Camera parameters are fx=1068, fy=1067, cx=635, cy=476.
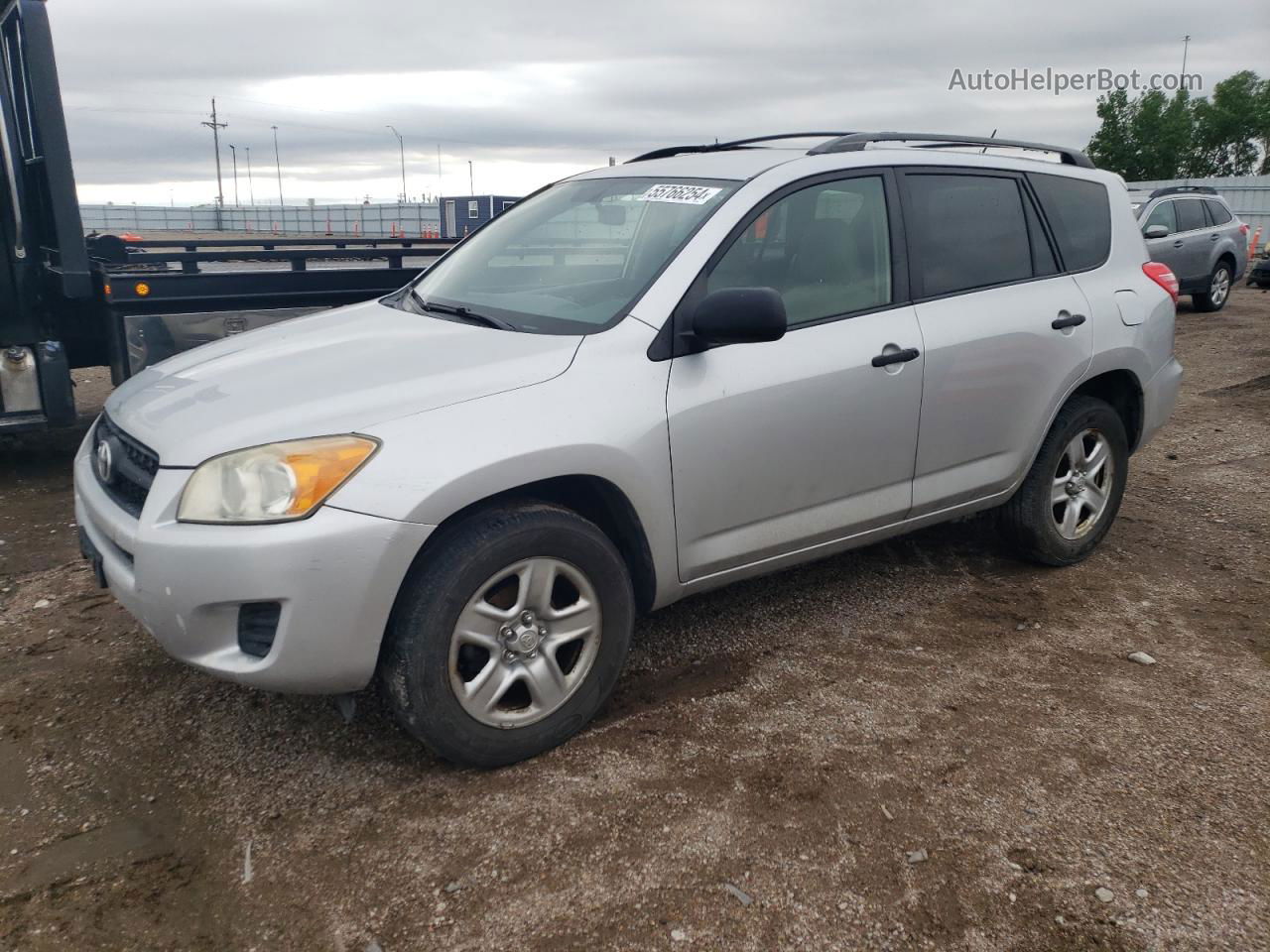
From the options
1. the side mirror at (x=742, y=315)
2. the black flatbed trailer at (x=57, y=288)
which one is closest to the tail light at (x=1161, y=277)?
the side mirror at (x=742, y=315)

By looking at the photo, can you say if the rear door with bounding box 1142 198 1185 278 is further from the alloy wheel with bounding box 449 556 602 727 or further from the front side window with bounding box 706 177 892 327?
the alloy wheel with bounding box 449 556 602 727

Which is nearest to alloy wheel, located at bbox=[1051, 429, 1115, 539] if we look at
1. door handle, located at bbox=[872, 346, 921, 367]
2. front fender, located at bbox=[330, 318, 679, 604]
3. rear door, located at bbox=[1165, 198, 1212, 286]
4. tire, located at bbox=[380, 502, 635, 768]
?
door handle, located at bbox=[872, 346, 921, 367]

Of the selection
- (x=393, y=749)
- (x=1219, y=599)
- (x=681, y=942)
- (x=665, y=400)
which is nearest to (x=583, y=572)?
(x=665, y=400)

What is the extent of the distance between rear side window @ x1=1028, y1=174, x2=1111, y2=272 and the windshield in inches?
66.9

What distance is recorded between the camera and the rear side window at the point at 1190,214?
1437cm

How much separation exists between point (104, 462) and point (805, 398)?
2.20 metres

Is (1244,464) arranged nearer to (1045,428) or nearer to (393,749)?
(1045,428)

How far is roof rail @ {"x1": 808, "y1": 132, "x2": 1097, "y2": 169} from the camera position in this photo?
3934 millimetres

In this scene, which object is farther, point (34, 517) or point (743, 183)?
point (34, 517)

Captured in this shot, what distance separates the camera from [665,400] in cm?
319

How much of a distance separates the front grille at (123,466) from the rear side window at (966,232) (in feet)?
8.79

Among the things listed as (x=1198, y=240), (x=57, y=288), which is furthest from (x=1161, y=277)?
(x=1198, y=240)

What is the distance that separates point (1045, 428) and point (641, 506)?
2.05m

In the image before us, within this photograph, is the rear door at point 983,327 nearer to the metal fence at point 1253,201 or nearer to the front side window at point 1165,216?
the front side window at point 1165,216
